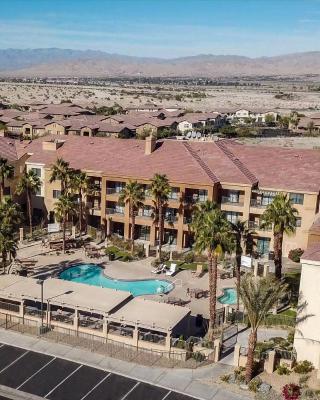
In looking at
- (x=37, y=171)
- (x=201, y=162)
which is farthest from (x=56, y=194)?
(x=201, y=162)

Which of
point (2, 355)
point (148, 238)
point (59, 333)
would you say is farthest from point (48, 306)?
point (148, 238)

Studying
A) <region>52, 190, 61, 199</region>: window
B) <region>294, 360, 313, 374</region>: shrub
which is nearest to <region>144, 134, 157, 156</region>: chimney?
<region>52, 190, 61, 199</region>: window

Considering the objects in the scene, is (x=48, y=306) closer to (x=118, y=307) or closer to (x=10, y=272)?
(x=118, y=307)

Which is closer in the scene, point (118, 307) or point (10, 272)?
point (118, 307)

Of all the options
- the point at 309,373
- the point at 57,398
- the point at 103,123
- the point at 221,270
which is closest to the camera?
the point at 57,398

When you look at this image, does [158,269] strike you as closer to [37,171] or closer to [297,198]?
[297,198]

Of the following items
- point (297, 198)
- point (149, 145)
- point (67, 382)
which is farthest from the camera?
point (149, 145)
